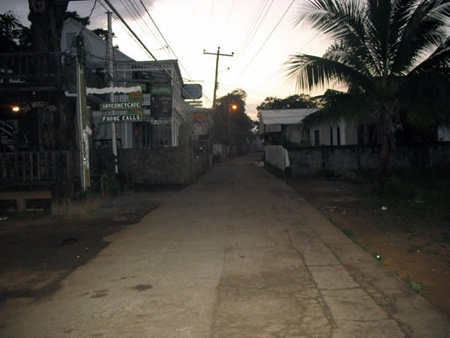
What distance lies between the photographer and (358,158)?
62.8 feet

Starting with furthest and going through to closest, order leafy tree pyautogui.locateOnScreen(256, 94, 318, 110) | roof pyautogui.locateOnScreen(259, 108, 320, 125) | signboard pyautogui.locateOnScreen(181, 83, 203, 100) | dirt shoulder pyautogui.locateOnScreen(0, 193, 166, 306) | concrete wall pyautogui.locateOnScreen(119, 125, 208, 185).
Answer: leafy tree pyautogui.locateOnScreen(256, 94, 318, 110) → signboard pyautogui.locateOnScreen(181, 83, 203, 100) → roof pyautogui.locateOnScreen(259, 108, 320, 125) → concrete wall pyautogui.locateOnScreen(119, 125, 208, 185) → dirt shoulder pyautogui.locateOnScreen(0, 193, 166, 306)

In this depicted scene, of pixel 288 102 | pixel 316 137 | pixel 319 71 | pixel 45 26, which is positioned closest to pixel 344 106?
pixel 319 71

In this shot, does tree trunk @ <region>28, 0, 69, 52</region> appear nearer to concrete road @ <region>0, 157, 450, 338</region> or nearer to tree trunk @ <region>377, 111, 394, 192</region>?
concrete road @ <region>0, 157, 450, 338</region>

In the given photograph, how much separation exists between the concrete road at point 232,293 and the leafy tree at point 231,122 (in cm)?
4739

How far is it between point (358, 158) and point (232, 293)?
15649 millimetres

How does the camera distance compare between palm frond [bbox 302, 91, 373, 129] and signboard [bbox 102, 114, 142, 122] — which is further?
signboard [bbox 102, 114, 142, 122]

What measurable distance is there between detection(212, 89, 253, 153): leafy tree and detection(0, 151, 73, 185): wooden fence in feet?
143

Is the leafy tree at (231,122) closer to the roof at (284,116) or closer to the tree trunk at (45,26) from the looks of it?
the roof at (284,116)

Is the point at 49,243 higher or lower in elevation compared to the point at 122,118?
lower

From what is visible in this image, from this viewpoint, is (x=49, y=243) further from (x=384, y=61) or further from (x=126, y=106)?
(x=384, y=61)

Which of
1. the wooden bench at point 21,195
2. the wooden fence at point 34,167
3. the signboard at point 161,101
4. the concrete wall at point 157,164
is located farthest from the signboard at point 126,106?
the signboard at point 161,101

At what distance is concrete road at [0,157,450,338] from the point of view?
3.96m

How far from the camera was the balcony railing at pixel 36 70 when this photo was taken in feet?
37.4

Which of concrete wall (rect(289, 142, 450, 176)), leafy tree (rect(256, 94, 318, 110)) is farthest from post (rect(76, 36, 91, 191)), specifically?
leafy tree (rect(256, 94, 318, 110))
